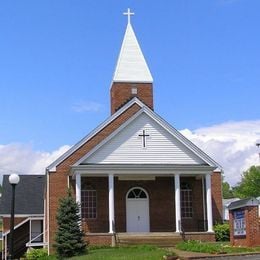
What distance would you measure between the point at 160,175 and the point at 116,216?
3.46 meters

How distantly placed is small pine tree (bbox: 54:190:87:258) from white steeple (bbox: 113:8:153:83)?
12.1 m

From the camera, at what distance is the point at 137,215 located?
3397 centimetres

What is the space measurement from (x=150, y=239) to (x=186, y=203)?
4849 mm

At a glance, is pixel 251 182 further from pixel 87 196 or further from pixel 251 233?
pixel 251 233

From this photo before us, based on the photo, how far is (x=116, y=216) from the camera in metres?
33.8

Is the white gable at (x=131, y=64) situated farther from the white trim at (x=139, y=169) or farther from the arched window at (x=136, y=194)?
the white trim at (x=139, y=169)

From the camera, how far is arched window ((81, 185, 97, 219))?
33.5 meters

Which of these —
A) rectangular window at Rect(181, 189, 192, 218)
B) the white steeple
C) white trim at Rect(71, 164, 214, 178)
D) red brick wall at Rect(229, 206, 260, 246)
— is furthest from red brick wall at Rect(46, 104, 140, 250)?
red brick wall at Rect(229, 206, 260, 246)

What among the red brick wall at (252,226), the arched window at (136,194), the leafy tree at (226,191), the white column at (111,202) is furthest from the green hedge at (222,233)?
the leafy tree at (226,191)

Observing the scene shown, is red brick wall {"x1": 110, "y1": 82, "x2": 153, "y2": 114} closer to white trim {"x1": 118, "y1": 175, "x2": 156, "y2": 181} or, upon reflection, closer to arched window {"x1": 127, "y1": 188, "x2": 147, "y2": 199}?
white trim {"x1": 118, "y1": 175, "x2": 156, "y2": 181}

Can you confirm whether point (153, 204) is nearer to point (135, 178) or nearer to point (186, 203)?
point (135, 178)

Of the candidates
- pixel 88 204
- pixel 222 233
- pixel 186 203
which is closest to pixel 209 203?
pixel 222 233

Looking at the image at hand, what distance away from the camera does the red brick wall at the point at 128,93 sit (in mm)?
37625

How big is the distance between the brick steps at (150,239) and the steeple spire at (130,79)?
9.58 meters
